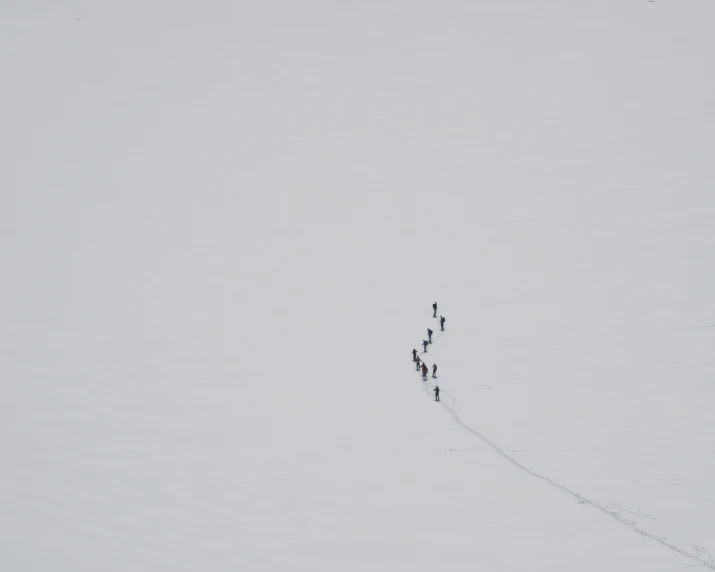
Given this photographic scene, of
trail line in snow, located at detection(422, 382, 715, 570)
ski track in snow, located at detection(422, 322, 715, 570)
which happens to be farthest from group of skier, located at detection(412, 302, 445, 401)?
trail line in snow, located at detection(422, 382, 715, 570)

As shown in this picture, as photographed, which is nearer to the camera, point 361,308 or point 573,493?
point 573,493

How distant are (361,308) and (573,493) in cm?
1584

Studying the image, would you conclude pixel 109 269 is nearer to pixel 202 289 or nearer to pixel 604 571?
pixel 202 289

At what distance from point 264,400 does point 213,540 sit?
8.06 meters

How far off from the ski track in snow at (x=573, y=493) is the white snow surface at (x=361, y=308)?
3.6 inches

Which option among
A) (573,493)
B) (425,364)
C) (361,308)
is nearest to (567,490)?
(573,493)

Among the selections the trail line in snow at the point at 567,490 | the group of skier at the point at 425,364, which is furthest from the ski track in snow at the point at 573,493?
the group of skier at the point at 425,364

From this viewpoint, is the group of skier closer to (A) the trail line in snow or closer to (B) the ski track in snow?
(B) the ski track in snow

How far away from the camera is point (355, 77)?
76.1m

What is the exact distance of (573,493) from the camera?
1683 cm

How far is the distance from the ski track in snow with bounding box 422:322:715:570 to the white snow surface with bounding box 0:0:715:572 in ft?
0.30

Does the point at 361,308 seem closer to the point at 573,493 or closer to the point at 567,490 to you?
the point at 567,490

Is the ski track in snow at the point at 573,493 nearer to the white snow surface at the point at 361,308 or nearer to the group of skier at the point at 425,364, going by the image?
the white snow surface at the point at 361,308

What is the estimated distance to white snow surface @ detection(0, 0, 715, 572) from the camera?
15164 mm
